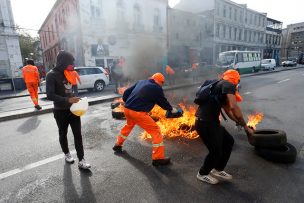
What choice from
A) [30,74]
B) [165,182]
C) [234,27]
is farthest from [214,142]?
[234,27]

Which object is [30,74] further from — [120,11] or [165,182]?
[120,11]

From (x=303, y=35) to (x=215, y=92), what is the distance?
3285 inches

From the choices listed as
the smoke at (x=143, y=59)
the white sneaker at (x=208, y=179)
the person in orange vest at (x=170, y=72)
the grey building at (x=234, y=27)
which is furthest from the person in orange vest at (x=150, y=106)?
the grey building at (x=234, y=27)

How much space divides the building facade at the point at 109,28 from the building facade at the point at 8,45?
3107 mm

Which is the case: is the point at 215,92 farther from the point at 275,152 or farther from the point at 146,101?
the point at 275,152

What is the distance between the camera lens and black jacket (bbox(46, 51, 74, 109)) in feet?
9.85

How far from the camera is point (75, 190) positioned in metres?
2.75

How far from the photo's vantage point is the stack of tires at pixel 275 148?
11.0 ft

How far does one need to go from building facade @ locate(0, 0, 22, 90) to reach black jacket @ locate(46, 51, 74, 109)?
16.9m

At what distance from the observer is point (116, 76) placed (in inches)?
474

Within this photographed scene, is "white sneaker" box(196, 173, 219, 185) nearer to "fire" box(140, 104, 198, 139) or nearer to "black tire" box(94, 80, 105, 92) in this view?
"fire" box(140, 104, 198, 139)

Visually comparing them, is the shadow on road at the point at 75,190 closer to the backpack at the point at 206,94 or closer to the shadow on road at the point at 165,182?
the shadow on road at the point at 165,182

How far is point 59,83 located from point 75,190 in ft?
5.14

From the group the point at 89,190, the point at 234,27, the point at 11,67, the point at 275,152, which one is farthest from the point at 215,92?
the point at 234,27
